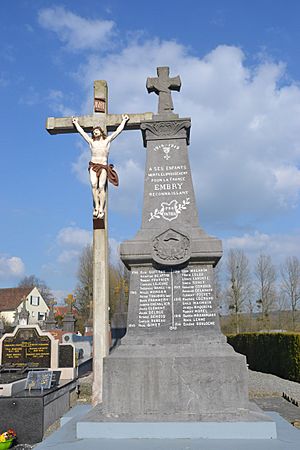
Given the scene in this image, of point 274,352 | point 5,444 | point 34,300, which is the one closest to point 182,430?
point 5,444

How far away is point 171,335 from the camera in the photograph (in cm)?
541

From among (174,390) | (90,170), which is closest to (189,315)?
(174,390)

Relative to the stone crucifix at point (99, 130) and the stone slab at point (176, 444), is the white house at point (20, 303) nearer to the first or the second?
the stone crucifix at point (99, 130)

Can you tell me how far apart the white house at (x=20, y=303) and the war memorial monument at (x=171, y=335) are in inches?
1967

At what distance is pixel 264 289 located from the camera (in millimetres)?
41812

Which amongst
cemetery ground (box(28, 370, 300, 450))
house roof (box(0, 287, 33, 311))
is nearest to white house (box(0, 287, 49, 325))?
house roof (box(0, 287, 33, 311))

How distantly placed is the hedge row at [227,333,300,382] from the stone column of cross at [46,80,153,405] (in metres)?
8.80

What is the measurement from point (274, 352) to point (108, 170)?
1203 centimetres

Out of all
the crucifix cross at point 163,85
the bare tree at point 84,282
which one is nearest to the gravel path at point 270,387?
the crucifix cross at point 163,85

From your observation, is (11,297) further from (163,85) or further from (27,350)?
(163,85)

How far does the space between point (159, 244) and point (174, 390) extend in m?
1.91

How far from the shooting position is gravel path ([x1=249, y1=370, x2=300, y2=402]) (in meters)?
11.8

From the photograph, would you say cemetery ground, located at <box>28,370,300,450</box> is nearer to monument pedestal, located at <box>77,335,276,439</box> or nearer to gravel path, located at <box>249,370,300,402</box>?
gravel path, located at <box>249,370,300,402</box>

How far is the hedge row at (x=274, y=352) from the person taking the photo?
49.2 ft
